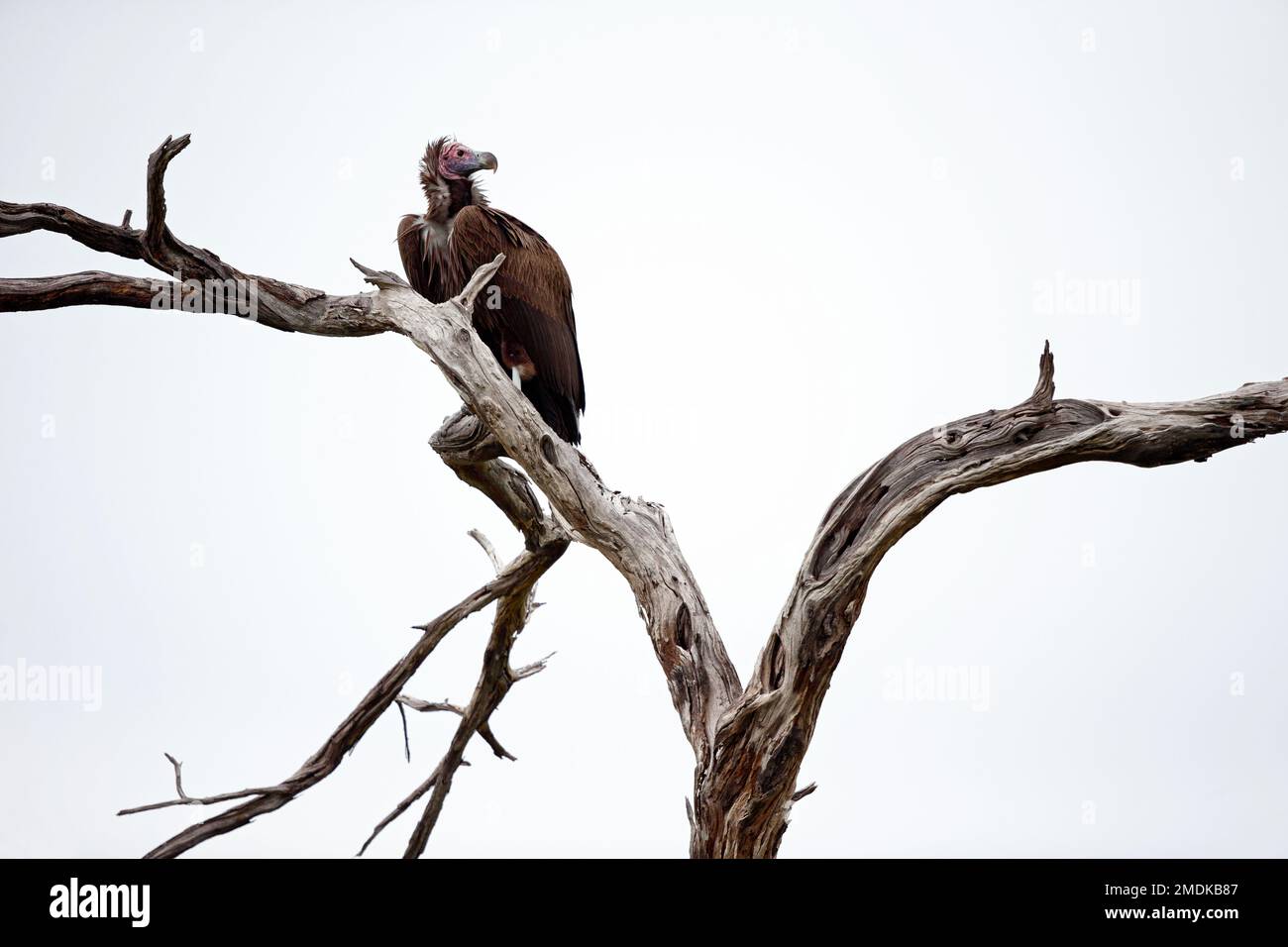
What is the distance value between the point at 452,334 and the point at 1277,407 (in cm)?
228

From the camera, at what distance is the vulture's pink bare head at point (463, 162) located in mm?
4340

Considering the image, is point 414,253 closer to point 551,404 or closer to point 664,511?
point 551,404

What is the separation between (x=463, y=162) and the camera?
14.3ft

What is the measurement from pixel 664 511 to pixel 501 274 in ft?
3.85

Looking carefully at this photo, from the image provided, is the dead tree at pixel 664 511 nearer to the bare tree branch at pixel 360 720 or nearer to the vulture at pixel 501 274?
the bare tree branch at pixel 360 720

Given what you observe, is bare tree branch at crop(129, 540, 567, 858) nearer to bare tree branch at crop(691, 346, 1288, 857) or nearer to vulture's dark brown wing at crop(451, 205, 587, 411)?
vulture's dark brown wing at crop(451, 205, 587, 411)

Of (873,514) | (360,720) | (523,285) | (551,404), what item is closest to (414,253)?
(523,285)

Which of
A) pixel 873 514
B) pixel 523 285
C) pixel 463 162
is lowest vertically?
pixel 873 514

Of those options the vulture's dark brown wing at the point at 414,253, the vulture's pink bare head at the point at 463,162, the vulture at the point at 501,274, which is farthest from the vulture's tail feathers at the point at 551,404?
the vulture's pink bare head at the point at 463,162

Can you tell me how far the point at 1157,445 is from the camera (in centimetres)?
306

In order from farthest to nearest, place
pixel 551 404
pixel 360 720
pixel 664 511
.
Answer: pixel 551 404 → pixel 360 720 → pixel 664 511

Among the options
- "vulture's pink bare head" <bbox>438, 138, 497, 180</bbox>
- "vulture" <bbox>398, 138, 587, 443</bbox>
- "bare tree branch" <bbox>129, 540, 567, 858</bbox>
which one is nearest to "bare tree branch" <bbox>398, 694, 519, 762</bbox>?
"bare tree branch" <bbox>129, 540, 567, 858</bbox>

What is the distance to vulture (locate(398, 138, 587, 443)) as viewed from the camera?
13.5ft
